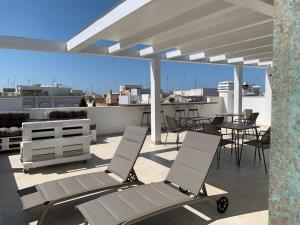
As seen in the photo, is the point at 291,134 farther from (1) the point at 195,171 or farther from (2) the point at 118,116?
(2) the point at 118,116

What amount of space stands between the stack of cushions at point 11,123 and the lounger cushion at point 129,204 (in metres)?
4.56

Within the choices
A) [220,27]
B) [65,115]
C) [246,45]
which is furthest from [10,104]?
[246,45]

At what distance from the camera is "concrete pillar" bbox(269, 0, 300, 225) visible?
97 centimetres

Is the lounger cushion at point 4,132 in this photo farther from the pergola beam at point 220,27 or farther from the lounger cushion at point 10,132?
the pergola beam at point 220,27

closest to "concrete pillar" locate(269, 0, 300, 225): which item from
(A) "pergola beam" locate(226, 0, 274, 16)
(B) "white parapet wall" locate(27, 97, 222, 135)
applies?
(A) "pergola beam" locate(226, 0, 274, 16)

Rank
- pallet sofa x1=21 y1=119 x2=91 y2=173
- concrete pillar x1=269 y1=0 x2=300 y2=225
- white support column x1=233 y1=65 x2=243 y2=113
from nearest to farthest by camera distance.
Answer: concrete pillar x1=269 y1=0 x2=300 y2=225 → pallet sofa x1=21 y1=119 x2=91 y2=173 → white support column x1=233 y1=65 x2=243 y2=113

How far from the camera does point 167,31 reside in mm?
4734

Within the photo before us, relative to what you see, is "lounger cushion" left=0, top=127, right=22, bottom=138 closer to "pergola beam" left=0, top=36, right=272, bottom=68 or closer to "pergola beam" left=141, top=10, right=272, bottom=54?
"pergola beam" left=0, top=36, right=272, bottom=68

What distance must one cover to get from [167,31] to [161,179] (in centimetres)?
273

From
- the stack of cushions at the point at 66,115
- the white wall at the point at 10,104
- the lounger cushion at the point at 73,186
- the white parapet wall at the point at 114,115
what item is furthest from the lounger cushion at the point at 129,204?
the white wall at the point at 10,104

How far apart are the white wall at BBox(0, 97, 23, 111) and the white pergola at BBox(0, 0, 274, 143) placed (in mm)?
2676

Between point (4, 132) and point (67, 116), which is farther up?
point (67, 116)

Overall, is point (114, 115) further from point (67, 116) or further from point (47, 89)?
point (47, 89)

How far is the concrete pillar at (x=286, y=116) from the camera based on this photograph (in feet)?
3.19
